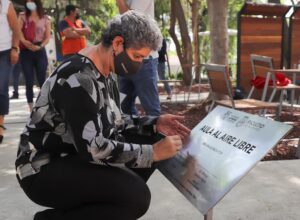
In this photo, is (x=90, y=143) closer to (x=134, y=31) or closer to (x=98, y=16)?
(x=134, y=31)

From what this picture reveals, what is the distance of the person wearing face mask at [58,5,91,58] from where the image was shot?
312 inches

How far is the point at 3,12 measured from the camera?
5.15 meters

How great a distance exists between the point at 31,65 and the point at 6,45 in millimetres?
1545

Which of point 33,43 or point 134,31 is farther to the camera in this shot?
point 33,43

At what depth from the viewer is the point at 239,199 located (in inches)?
138

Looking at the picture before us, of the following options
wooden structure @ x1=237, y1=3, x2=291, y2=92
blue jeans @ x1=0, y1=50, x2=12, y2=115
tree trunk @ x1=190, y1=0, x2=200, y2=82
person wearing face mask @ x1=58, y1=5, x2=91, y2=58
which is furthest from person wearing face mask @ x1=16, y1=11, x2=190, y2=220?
tree trunk @ x1=190, y1=0, x2=200, y2=82

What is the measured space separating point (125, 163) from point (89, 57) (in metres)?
0.56

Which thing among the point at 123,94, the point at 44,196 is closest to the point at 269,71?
the point at 123,94

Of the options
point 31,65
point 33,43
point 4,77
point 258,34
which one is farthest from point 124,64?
point 258,34

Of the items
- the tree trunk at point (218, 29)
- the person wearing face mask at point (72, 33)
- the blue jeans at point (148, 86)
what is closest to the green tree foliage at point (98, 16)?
the person wearing face mask at point (72, 33)

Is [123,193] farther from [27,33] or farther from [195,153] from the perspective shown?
[27,33]

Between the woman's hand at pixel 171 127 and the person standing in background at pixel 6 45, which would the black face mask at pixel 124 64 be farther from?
the person standing in background at pixel 6 45

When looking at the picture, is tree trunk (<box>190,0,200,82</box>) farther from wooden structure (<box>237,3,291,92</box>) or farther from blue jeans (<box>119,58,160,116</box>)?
blue jeans (<box>119,58,160,116</box>)

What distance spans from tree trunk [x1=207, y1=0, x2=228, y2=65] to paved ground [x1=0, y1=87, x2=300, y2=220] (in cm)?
396
